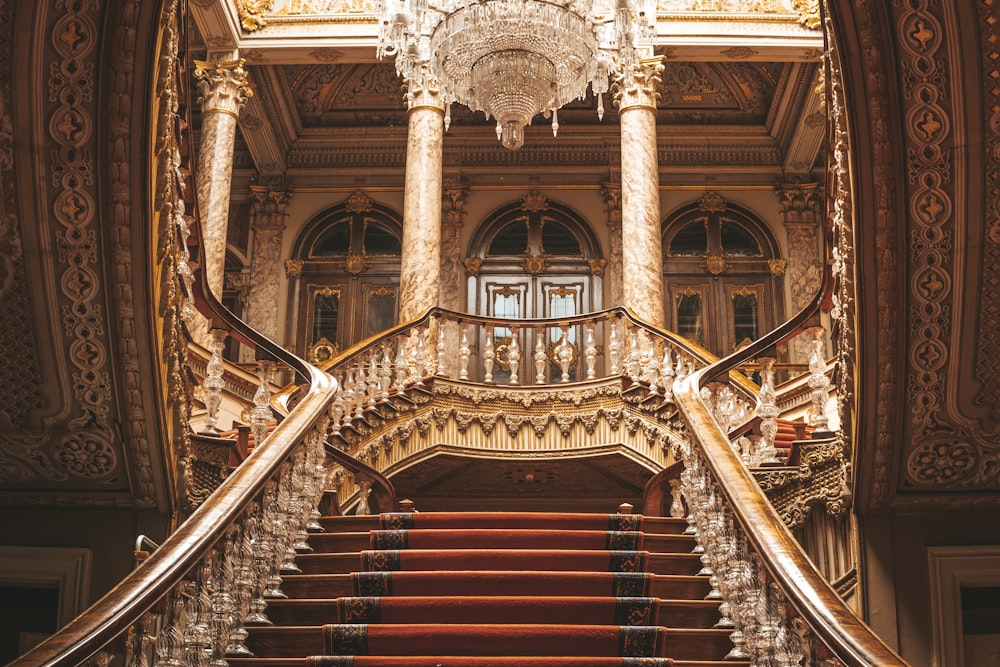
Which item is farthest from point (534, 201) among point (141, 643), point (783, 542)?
point (141, 643)

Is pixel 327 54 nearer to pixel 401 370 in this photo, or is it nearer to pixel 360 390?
pixel 401 370

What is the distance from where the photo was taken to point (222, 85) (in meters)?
13.3

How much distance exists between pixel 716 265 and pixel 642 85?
410cm

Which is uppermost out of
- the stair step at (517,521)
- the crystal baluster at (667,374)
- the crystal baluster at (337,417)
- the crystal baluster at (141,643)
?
the crystal baluster at (667,374)

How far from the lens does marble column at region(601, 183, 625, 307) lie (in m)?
16.1

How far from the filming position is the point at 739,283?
16359mm

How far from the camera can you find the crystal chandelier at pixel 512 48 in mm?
8977

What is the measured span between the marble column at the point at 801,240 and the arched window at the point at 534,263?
2.77 m

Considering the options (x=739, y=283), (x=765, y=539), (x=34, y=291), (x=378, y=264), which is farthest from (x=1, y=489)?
(x=739, y=283)

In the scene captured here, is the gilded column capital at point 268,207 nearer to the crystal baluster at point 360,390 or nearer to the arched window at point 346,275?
the arched window at point 346,275

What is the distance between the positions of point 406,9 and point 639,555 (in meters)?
5.52

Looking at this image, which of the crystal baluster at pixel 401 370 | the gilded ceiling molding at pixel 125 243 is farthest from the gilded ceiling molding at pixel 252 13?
the gilded ceiling molding at pixel 125 243

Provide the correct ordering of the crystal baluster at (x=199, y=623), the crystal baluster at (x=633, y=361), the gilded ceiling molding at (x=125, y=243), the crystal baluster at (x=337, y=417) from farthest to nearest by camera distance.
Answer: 1. the crystal baluster at (x=633, y=361)
2. the crystal baluster at (x=337, y=417)
3. the gilded ceiling molding at (x=125, y=243)
4. the crystal baluster at (x=199, y=623)

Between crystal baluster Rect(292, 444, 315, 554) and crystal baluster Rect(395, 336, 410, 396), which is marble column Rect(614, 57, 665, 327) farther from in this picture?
crystal baluster Rect(292, 444, 315, 554)
